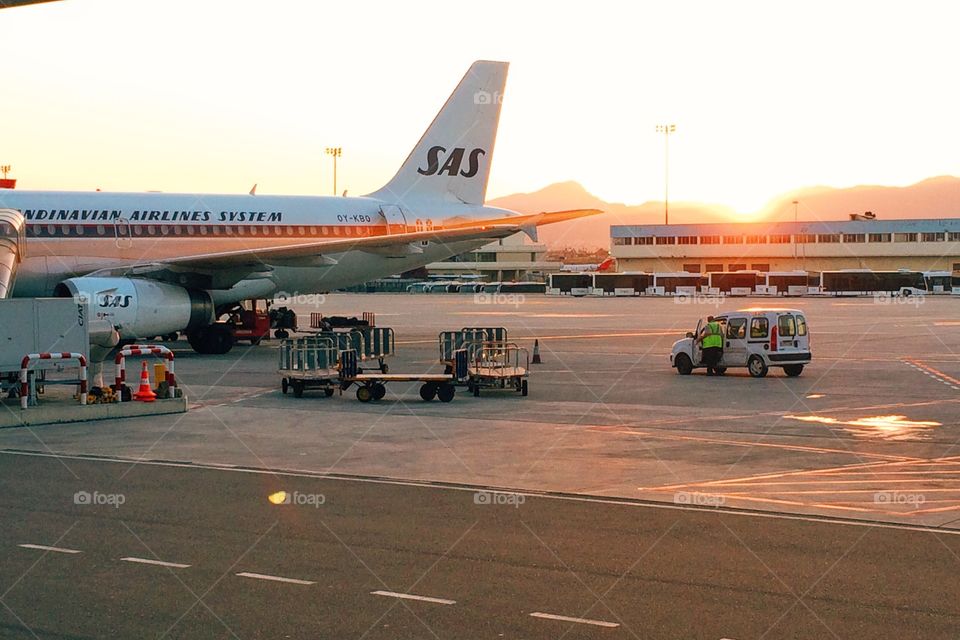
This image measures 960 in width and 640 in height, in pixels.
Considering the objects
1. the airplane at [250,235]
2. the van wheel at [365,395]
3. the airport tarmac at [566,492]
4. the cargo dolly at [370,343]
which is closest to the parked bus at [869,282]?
the airplane at [250,235]

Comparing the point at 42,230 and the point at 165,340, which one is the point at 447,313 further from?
the point at 42,230

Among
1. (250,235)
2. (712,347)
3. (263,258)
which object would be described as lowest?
(712,347)

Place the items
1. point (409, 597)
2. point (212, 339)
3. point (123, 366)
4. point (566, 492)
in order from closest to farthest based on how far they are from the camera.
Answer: point (409, 597) → point (566, 492) → point (123, 366) → point (212, 339)

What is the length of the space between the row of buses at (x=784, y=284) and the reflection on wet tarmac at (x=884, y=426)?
100m

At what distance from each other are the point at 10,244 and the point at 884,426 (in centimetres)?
2344

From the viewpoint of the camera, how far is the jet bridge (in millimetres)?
33531

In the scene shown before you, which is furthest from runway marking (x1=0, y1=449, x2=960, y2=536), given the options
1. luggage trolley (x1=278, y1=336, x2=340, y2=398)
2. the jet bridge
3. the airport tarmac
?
the jet bridge

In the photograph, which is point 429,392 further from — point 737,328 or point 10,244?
point 10,244

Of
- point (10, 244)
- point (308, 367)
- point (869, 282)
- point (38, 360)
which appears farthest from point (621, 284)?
point (38, 360)

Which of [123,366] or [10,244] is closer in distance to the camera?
[123,366]

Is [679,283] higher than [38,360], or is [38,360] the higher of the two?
[38,360]

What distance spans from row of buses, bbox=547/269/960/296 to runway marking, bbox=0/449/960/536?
108343 mm

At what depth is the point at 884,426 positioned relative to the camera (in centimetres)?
2333

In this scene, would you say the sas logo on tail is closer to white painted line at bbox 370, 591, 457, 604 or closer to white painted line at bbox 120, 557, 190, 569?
Answer: white painted line at bbox 120, 557, 190, 569
